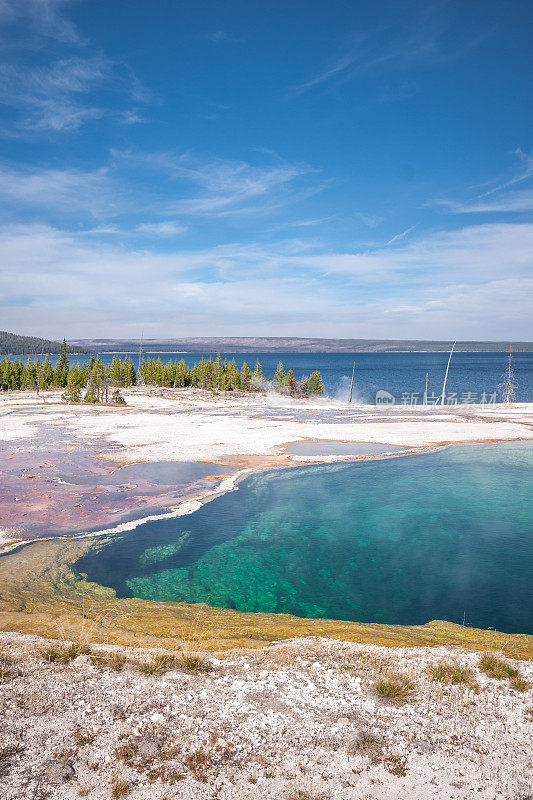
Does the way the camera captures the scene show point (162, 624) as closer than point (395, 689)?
No

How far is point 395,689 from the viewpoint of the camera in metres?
7.52

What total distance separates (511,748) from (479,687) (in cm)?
132

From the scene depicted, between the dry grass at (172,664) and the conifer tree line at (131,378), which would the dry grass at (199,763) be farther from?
the conifer tree line at (131,378)

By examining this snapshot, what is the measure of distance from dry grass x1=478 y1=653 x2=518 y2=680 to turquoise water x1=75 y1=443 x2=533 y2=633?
387 centimetres

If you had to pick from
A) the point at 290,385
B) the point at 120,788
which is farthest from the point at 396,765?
the point at 290,385

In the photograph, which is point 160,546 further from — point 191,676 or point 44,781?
point 44,781

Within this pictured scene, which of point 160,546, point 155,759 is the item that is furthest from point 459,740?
point 160,546

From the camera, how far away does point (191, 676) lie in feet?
26.0

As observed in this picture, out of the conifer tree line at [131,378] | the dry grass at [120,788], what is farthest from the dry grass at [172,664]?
the conifer tree line at [131,378]

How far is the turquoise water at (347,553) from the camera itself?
13.3m

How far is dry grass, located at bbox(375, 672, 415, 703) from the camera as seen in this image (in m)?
7.42

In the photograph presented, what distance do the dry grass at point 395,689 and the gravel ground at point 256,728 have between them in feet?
0.11

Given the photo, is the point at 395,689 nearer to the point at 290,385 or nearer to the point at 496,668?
the point at 496,668

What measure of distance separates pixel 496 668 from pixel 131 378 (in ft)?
368
